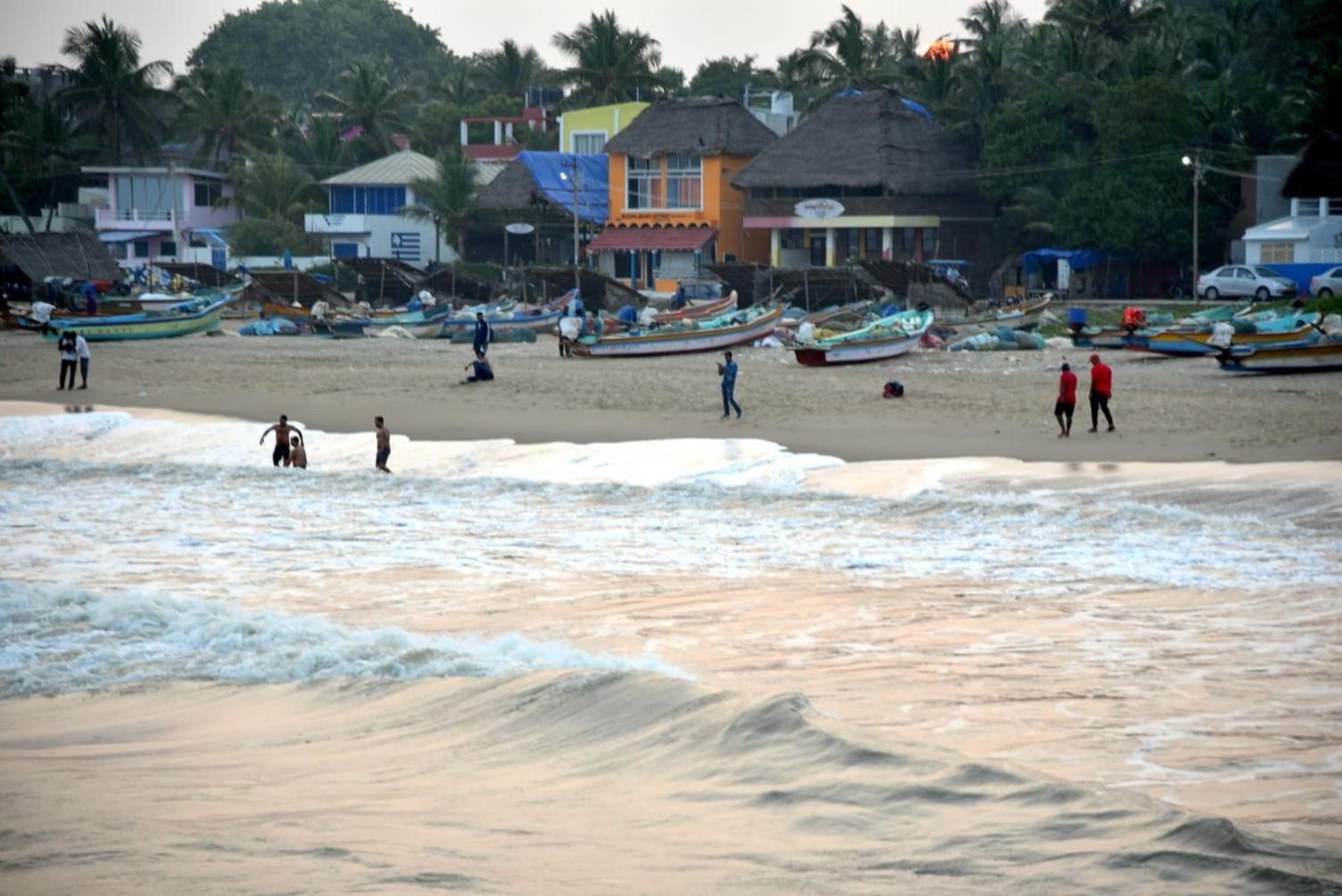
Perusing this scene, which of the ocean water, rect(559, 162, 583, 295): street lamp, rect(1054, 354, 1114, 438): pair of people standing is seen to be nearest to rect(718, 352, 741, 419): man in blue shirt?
the ocean water

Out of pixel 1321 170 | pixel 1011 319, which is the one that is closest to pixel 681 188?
pixel 1011 319

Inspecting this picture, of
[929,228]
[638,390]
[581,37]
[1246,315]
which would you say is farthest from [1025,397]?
[581,37]

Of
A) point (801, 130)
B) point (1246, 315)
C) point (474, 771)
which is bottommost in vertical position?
point (474, 771)

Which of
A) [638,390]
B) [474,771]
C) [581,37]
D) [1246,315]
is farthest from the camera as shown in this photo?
[581,37]

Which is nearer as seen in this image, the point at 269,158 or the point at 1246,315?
the point at 1246,315

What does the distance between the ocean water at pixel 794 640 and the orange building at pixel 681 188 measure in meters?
42.1

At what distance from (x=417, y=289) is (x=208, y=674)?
4552 centimetres

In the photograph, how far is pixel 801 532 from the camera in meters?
15.4

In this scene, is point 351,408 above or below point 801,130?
below

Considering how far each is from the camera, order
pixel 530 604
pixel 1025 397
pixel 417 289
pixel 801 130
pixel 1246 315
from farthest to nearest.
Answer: pixel 801 130, pixel 417 289, pixel 1246 315, pixel 1025 397, pixel 530 604

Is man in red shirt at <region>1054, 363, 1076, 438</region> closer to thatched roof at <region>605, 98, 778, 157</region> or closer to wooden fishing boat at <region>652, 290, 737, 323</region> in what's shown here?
wooden fishing boat at <region>652, 290, 737, 323</region>

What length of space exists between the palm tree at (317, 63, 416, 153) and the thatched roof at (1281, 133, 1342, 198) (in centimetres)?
5924

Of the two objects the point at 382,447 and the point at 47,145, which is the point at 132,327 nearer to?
the point at 382,447

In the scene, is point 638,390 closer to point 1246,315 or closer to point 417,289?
point 1246,315
